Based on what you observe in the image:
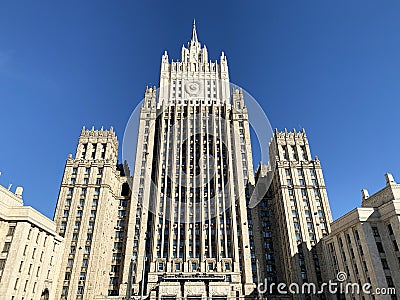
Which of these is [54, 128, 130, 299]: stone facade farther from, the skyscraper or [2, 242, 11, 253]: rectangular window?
[2, 242, 11, 253]: rectangular window

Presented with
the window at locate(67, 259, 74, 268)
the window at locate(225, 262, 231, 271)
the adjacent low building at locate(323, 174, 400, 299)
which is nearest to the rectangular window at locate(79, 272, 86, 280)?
the window at locate(67, 259, 74, 268)

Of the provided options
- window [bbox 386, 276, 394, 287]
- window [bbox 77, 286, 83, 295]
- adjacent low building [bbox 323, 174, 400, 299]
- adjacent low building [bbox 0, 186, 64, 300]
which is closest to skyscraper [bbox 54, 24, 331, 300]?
window [bbox 77, 286, 83, 295]

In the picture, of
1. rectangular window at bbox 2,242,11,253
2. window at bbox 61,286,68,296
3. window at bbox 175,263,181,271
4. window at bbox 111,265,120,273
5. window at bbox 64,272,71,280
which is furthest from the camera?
window at bbox 111,265,120,273

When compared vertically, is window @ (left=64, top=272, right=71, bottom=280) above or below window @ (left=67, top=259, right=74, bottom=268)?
below

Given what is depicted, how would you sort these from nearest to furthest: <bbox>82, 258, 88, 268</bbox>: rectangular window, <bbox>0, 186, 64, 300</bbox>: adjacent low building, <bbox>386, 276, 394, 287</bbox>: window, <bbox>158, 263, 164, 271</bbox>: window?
<bbox>386, 276, 394, 287</bbox>: window < <bbox>0, 186, 64, 300</bbox>: adjacent low building < <bbox>82, 258, 88, 268</bbox>: rectangular window < <bbox>158, 263, 164, 271</bbox>: window

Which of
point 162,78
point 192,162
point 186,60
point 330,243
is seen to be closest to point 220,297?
point 330,243

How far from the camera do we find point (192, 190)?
92.9 metres

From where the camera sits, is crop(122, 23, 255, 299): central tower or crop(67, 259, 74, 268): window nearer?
crop(122, 23, 255, 299): central tower

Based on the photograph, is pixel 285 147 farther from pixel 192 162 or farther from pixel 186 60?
pixel 186 60

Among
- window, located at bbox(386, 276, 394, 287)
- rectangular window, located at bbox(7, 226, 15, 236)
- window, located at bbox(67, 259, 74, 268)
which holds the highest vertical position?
rectangular window, located at bbox(7, 226, 15, 236)

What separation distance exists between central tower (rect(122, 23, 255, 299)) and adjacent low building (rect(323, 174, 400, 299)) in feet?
81.1

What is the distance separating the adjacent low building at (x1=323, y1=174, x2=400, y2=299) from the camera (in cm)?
5525

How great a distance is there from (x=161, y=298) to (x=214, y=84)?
77.8 metres

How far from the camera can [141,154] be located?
99.2m
